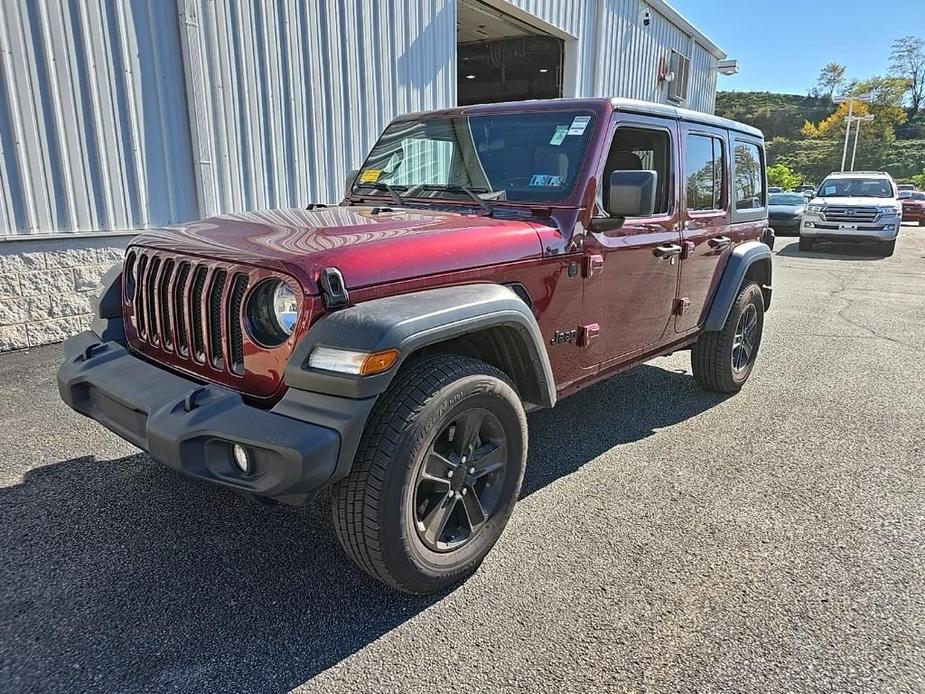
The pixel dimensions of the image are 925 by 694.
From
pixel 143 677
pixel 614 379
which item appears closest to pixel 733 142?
pixel 614 379

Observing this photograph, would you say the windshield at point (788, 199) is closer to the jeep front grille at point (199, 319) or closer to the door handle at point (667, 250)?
the door handle at point (667, 250)

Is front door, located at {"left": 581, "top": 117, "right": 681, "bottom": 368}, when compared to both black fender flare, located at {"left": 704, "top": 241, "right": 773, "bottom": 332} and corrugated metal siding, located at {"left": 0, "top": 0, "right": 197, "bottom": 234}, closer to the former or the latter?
black fender flare, located at {"left": 704, "top": 241, "right": 773, "bottom": 332}

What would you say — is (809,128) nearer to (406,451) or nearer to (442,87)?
(442,87)

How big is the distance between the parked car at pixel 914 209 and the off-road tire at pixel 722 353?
85.8ft

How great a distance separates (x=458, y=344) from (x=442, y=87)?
7.69 m

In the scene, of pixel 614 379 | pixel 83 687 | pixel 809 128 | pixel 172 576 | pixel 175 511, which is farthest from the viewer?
pixel 809 128

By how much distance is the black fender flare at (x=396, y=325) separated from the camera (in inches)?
82.3

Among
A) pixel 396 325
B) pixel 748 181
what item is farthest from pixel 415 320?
pixel 748 181

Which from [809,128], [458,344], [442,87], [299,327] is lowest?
[458,344]

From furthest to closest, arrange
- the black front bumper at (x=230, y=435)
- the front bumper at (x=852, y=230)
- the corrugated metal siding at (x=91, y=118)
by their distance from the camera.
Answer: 1. the front bumper at (x=852, y=230)
2. the corrugated metal siding at (x=91, y=118)
3. the black front bumper at (x=230, y=435)

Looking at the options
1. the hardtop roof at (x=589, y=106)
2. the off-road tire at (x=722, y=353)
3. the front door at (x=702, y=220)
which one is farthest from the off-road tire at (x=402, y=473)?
the off-road tire at (x=722, y=353)

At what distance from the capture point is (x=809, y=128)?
254 ft

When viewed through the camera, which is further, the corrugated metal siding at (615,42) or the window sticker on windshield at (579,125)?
the corrugated metal siding at (615,42)

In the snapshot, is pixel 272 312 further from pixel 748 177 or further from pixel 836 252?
pixel 836 252
